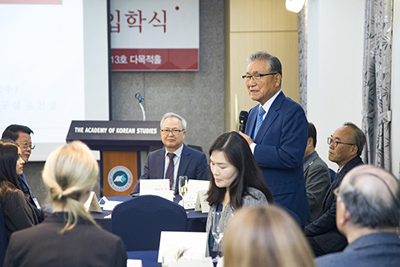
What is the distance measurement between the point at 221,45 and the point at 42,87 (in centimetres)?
285

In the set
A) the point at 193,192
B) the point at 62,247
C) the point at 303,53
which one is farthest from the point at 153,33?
the point at 62,247

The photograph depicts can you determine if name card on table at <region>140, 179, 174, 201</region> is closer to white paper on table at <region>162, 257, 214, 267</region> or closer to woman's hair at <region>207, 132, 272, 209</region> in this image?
woman's hair at <region>207, 132, 272, 209</region>

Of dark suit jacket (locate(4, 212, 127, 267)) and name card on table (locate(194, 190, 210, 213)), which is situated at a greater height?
dark suit jacket (locate(4, 212, 127, 267))

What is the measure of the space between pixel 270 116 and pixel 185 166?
1.36 m

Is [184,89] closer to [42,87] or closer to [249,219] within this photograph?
[42,87]

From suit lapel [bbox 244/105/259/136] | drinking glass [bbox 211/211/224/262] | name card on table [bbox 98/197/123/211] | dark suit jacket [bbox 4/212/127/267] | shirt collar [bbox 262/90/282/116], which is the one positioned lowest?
name card on table [bbox 98/197/123/211]

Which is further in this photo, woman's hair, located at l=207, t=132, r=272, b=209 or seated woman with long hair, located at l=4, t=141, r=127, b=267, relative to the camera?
woman's hair, located at l=207, t=132, r=272, b=209

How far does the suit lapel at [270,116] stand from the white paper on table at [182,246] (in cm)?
100

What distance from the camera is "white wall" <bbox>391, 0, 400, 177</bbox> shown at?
3.30 meters

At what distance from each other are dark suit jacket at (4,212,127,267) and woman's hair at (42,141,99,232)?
0.11ft

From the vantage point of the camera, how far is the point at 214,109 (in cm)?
678

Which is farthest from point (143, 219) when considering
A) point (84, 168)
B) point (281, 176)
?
point (84, 168)

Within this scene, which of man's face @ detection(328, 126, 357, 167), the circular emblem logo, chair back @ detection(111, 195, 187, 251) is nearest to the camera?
chair back @ detection(111, 195, 187, 251)

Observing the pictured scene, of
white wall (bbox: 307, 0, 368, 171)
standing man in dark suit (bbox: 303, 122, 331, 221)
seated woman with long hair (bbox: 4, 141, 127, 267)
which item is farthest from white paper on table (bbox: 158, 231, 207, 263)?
white wall (bbox: 307, 0, 368, 171)
